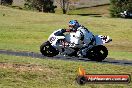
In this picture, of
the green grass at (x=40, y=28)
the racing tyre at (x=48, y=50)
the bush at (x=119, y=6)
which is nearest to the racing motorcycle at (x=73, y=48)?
the racing tyre at (x=48, y=50)

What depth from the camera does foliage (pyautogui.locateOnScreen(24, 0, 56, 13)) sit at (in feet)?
365

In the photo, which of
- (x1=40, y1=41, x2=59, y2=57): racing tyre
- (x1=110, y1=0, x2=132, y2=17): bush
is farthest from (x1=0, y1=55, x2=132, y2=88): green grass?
(x1=110, y1=0, x2=132, y2=17): bush

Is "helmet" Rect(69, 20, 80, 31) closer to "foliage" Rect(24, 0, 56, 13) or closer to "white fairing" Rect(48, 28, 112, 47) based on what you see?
"white fairing" Rect(48, 28, 112, 47)

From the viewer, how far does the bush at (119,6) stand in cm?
10344

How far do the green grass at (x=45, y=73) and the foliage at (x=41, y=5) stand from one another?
92.7 metres

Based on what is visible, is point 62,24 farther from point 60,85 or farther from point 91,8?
point 91,8

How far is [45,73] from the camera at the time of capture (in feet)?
52.5

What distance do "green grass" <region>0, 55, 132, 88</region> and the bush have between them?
85245 mm

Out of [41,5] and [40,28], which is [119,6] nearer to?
[41,5]

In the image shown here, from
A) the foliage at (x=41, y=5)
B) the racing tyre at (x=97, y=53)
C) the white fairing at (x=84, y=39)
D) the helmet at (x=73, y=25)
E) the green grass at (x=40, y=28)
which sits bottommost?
the foliage at (x=41, y=5)

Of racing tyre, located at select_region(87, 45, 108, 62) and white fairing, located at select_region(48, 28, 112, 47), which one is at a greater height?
white fairing, located at select_region(48, 28, 112, 47)

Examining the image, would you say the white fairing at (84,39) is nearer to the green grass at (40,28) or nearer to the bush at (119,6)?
the green grass at (40,28)

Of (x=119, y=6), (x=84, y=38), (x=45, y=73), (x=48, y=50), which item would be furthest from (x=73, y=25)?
(x=119, y=6)

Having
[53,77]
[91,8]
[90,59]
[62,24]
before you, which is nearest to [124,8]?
[91,8]
